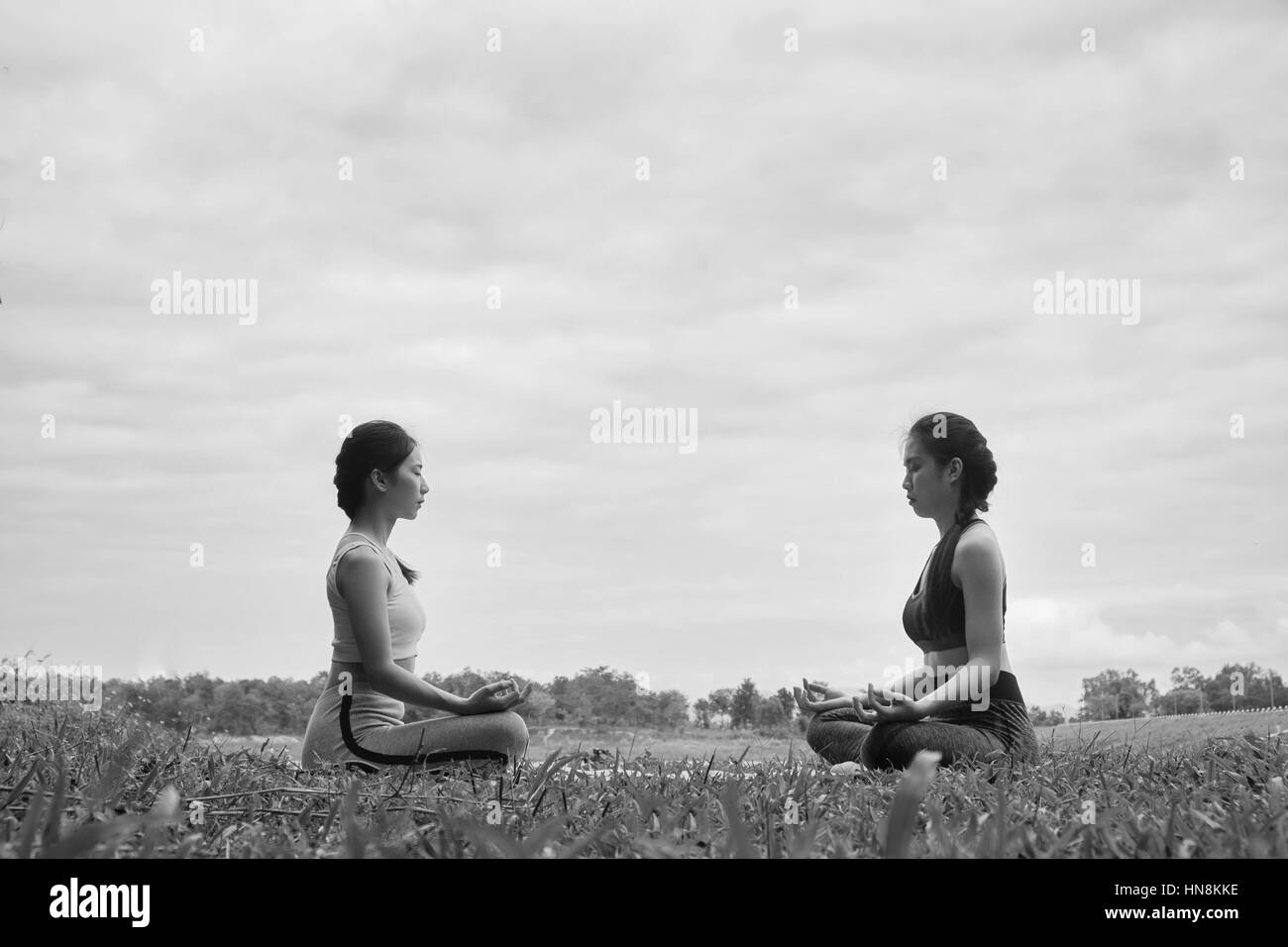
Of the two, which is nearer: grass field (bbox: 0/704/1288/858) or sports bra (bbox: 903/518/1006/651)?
grass field (bbox: 0/704/1288/858)

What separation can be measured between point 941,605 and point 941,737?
0.88 metres

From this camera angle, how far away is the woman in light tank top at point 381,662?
526 centimetres

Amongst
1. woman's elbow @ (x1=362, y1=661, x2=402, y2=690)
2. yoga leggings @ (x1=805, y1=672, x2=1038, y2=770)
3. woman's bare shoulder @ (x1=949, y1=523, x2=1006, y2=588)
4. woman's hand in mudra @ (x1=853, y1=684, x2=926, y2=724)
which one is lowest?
yoga leggings @ (x1=805, y1=672, x2=1038, y2=770)

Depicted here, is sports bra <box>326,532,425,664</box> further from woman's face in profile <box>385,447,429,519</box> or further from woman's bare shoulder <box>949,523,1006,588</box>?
woman's bare shoulder <box>949,523,1006,588</box>

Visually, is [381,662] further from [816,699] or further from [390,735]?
[816,699]

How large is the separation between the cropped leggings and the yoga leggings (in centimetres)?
180

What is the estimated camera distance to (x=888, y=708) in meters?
5.16

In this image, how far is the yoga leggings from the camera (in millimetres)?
5297

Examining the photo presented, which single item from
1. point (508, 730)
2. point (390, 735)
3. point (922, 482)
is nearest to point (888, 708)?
point (922, 482)

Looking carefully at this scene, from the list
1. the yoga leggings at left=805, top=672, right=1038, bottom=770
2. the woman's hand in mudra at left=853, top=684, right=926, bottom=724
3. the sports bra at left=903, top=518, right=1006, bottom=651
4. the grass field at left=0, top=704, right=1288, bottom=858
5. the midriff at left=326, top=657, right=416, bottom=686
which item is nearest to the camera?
the grass field at left=0, top=704, right=1288, bottom=858

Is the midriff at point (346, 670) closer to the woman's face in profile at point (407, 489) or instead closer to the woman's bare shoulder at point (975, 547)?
the woman's face in profile at point (407, 489)

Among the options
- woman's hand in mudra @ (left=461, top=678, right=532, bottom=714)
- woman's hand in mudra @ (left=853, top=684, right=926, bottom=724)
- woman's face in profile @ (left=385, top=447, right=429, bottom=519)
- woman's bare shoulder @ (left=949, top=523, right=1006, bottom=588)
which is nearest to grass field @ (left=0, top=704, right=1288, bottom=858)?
woman's hand in mudra @ (left=853, top=684, right=926, bottom=724)
